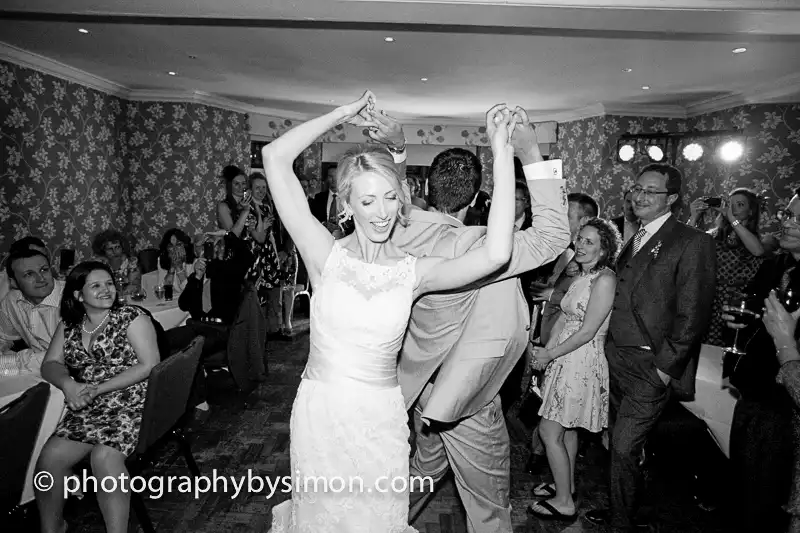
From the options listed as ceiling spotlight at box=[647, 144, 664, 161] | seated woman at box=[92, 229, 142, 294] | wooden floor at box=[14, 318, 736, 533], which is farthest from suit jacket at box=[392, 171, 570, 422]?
ceiling spotlight at box=[647, 144, 664, 161]

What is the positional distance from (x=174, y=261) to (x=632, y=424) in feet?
12.1

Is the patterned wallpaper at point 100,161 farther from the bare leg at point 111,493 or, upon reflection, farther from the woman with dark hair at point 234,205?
the bare leg at point 111,493

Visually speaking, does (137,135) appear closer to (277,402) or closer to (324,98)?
(324,98)

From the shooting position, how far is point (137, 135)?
7.39 meters

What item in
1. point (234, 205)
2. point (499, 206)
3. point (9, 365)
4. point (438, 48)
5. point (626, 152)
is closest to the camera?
point (499, 206)

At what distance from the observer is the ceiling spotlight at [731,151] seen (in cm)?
666

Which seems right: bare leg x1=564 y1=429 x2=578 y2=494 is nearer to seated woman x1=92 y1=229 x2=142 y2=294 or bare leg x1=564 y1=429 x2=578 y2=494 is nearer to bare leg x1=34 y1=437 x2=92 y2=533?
bare leg x1=34 y1=437 x2=92 y2=533

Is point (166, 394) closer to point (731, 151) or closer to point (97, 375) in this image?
point (97, 375)

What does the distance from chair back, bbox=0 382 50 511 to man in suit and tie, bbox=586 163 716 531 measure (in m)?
2.25

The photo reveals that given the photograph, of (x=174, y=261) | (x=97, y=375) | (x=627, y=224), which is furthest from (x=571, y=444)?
(x=627, y=224)

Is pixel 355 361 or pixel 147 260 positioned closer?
pixel 355 361

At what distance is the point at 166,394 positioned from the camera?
2.25 m

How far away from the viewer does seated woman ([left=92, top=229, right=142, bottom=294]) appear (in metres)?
4.20

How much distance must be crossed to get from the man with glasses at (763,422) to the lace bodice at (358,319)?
1.27 metres
